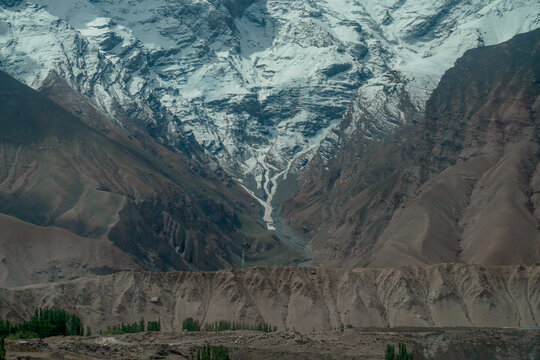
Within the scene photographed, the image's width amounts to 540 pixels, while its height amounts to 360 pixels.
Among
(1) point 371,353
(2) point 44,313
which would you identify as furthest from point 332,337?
(2) point 44,313

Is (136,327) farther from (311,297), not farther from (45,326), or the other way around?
(311,297)

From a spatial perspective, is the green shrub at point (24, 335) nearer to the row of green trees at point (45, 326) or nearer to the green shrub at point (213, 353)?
the row of green trees at point (45, 326)

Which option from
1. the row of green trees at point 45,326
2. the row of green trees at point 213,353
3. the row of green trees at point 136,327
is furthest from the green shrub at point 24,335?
the row of green trees at point 213,353

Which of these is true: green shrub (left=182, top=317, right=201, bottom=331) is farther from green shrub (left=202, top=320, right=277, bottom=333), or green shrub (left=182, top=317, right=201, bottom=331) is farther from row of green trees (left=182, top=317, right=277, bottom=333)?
green shrub (left=202, top=320, right=277, bottom=333)

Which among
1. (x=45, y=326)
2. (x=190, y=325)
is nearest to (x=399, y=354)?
(x=45, y=326)

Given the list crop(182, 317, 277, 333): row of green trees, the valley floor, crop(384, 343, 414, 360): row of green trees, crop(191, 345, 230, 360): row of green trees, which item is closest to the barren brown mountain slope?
crop(182, 317, 277, 333): row of green trees

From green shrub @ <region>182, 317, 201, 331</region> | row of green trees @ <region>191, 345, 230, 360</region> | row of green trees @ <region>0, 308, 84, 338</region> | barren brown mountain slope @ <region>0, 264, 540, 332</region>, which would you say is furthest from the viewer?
barren brown mountain slope @ <region>0, 264, 540, 332</region>
